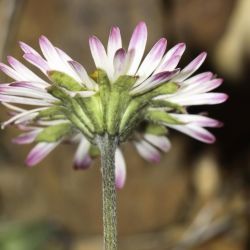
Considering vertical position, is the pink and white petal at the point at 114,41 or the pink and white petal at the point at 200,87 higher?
the pink and white petal at the point at 114,41

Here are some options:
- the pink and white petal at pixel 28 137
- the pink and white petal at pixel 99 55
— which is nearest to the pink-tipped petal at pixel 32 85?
the pink and white petal at pixel 99 55

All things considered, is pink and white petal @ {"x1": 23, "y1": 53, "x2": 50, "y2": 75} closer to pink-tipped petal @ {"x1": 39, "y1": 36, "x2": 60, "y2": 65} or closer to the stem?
pink-tipped petal @ {"x1": 39, "y1": 36, "x2": 60, "y2": 65}

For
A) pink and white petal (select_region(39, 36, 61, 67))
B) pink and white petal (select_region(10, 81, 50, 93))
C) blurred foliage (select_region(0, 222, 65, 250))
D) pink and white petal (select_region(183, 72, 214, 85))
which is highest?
pink and white petal (select_region(39, 36, 61, 67))

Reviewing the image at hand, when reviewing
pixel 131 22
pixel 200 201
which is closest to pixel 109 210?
pixel 131 22

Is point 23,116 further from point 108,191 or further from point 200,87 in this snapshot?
point 200,87

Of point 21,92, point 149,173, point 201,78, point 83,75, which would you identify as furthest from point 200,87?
point 149,173

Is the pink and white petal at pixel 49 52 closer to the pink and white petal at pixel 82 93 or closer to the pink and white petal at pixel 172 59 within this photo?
the pink and white petal at pixel 82 93

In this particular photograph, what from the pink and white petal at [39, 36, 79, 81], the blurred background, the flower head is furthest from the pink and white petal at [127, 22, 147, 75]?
the blurred background

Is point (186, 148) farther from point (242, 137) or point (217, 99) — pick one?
point (217, 99)
